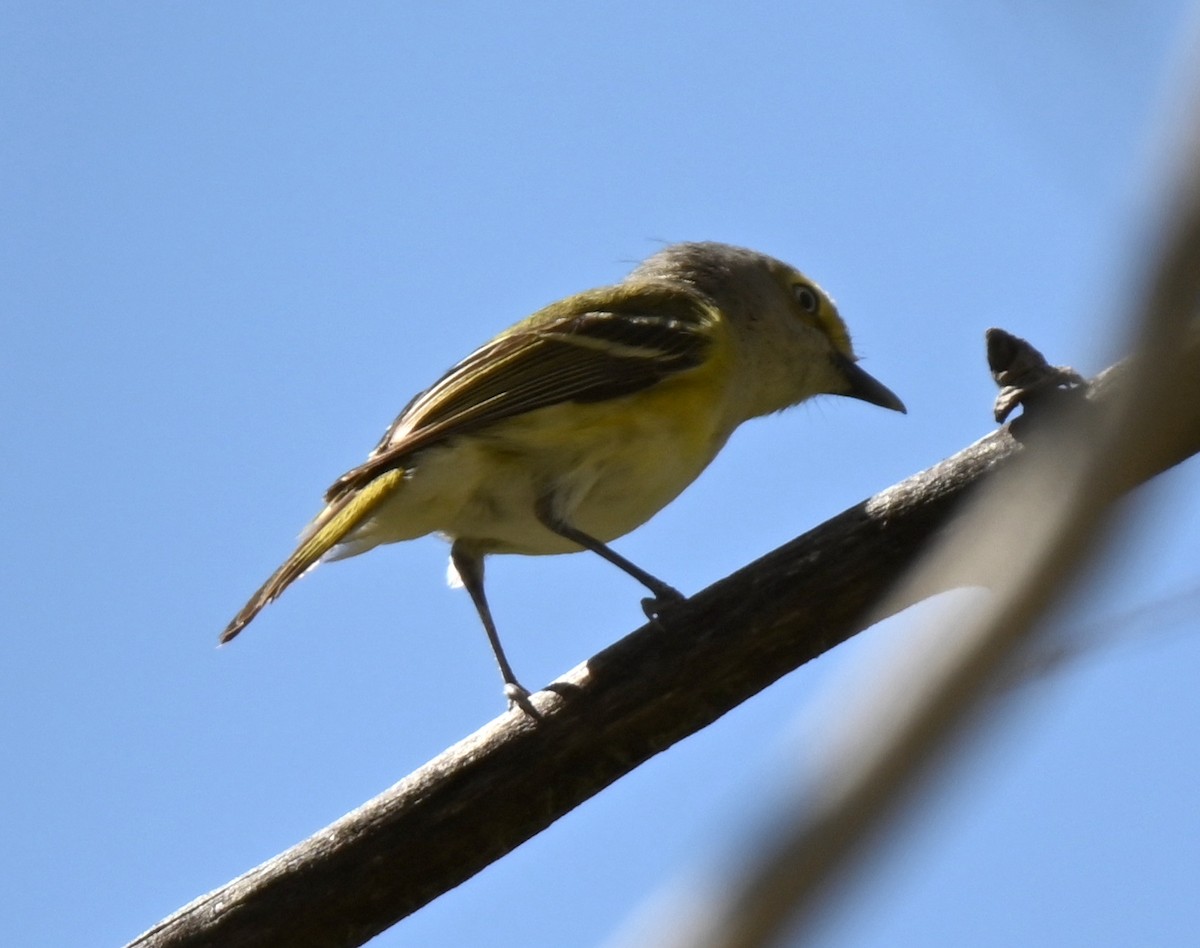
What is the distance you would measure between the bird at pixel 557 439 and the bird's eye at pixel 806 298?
546 mm

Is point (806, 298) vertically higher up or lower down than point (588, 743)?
higher up

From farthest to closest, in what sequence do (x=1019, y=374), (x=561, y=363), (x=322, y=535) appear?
(x=561, y=363) → (x=322, y=535) → (x=1019, y=374)

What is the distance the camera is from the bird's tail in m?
4.67

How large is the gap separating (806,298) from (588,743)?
3666 millimetres

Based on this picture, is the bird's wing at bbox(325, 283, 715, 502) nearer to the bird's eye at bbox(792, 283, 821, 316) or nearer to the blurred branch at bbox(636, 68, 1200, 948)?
the bird's eye at bbox(792, 283, 821, 316)

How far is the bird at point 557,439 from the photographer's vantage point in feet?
16.7

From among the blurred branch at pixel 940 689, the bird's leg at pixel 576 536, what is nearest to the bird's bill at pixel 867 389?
the bird's leg at pixel 576 536

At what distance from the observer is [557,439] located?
17.5 ft

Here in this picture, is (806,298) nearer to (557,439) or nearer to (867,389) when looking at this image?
(867,389)

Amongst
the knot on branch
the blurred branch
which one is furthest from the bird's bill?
the blurred branch

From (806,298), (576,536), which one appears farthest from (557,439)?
(806,298)

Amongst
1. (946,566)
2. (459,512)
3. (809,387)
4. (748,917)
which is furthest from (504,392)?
(748,917)

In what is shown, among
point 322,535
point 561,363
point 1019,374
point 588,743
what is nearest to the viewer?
point 1019,374

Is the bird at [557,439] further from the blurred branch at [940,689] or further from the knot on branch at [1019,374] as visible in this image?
the blurred branch at [940,689]
